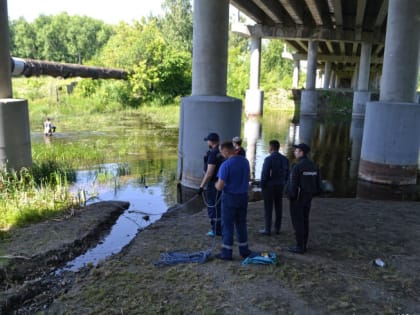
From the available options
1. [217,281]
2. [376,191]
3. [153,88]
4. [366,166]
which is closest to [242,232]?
[217,281]

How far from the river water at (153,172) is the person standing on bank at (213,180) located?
172 centimetres

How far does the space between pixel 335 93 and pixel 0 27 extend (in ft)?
119

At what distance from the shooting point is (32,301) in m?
5.28

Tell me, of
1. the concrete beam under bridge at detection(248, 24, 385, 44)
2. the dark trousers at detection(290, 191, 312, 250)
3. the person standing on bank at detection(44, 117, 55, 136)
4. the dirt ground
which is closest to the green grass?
the dirt ground

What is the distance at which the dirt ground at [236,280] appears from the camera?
4.83 meters

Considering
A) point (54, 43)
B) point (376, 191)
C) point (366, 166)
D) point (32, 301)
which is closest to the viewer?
point (32, 301)

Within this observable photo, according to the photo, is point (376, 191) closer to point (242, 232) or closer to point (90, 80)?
point (242, 232)

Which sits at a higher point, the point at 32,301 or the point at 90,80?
the point at 90,80

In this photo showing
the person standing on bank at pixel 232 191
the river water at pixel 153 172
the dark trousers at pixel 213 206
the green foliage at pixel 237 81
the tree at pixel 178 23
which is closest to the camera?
the person standing on bank at pixel 232 191

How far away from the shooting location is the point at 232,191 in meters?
5.80

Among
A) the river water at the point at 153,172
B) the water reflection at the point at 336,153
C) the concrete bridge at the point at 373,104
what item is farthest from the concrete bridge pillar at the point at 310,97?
the concrete bridge at the point at 373,104

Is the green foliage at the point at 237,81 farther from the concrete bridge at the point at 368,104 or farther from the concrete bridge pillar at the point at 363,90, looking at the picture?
the concrete bridge at the point at 368,104

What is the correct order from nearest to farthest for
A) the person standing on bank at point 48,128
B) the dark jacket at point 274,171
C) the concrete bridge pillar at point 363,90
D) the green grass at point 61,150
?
1. the dark jacket at point 274,171
2. the green grass at point 61,150
3. the person standing on bank at point 48,128
4. the concrete bridge pillar at point 363,90

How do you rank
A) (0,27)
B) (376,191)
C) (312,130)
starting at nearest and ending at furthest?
(0,27), (376,191), (312,130)
